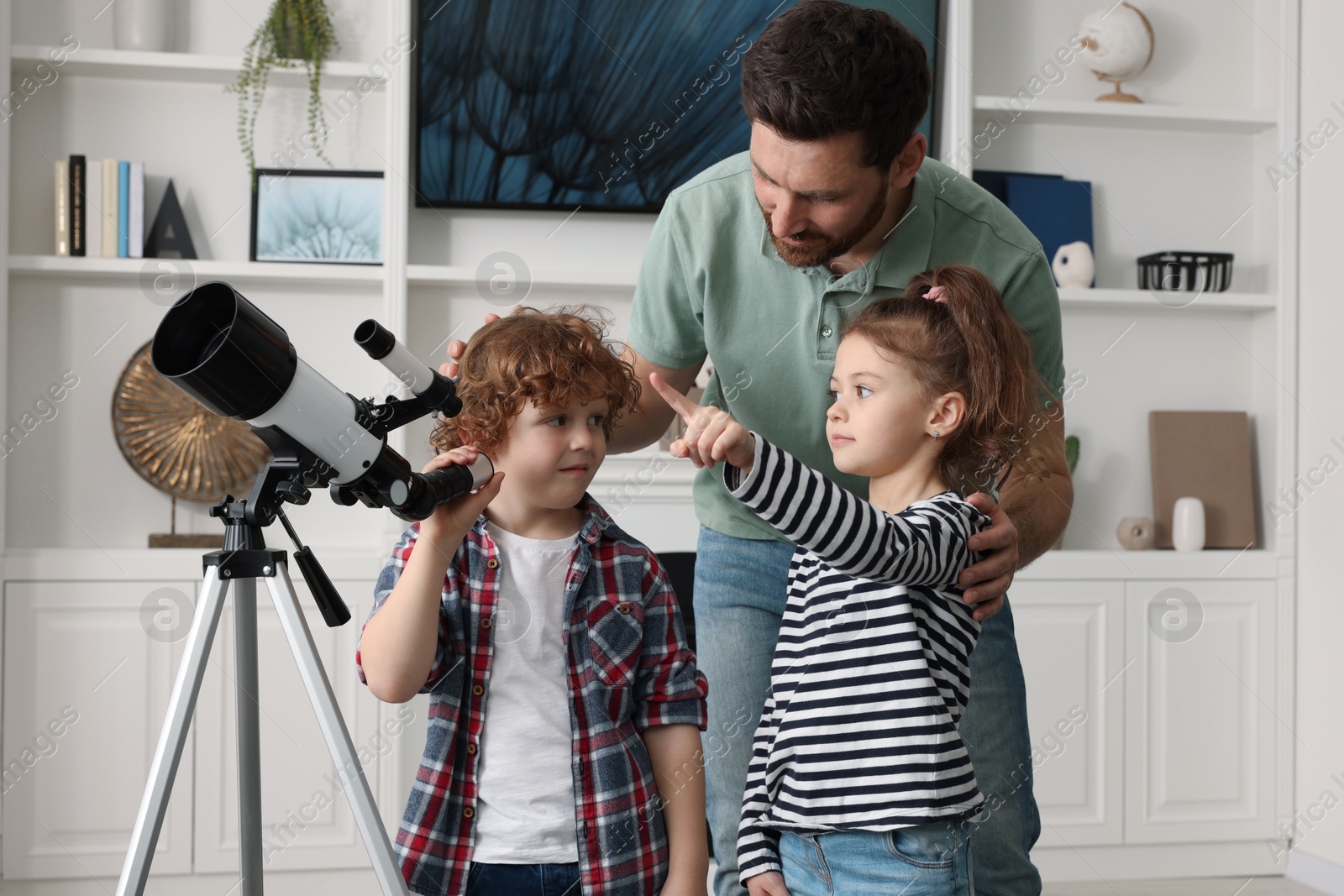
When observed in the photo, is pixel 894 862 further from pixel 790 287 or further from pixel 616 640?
pixel 790 287

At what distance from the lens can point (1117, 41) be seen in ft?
9.82

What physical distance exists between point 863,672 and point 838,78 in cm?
67

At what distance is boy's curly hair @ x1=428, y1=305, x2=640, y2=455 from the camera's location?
1.08 metres

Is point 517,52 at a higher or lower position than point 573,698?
Answer: higher

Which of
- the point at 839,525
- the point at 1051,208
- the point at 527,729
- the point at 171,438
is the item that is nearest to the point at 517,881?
the point at 527,729

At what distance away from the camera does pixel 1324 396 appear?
2895 mm

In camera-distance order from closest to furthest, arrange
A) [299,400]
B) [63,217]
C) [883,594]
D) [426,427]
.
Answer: [299,400] → [883,594] → [63,217] → [426,427]

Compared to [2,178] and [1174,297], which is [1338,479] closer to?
[1174,297]

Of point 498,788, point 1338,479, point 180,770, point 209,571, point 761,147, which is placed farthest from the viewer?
point 1338,479

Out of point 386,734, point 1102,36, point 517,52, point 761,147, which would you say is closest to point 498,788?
point 761,147

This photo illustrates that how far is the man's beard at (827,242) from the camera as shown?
4.39ft

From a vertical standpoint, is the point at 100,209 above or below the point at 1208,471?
above

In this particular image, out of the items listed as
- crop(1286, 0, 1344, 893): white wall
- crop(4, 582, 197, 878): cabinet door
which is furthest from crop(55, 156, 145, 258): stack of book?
crop(1286, 0, 1344, 893): white wall

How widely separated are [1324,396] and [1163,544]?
0.57 metres
